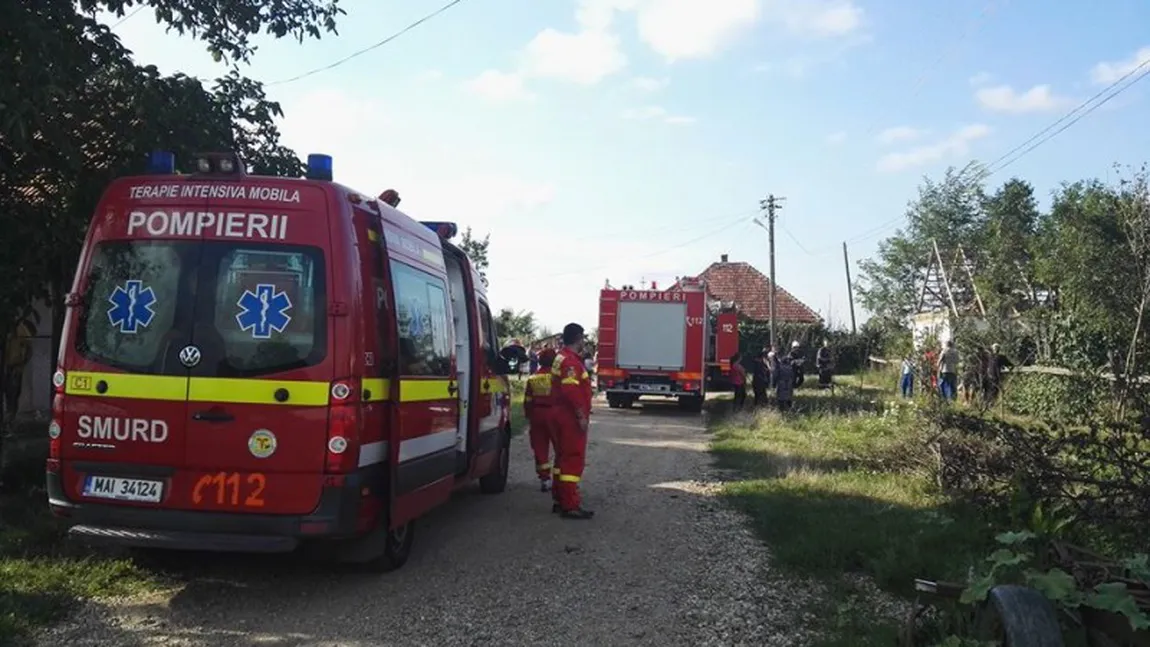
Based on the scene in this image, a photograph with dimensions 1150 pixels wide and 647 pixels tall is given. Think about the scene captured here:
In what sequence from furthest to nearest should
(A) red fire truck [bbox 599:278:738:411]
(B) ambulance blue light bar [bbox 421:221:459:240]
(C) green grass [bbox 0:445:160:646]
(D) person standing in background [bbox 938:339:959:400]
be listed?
(A) red fire truck [bbox 599:278:738:411], (D) person standing in background [bbox 938:339:959:400], (B) ambulance blue light bar [bbox 421:221:459:240], (C) green grass [bbox 0:445:160:646]

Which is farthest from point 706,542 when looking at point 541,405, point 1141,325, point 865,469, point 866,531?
point 1141,325

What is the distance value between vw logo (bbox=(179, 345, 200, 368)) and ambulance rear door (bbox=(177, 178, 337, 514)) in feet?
0.04

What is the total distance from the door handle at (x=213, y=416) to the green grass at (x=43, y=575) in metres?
1.20

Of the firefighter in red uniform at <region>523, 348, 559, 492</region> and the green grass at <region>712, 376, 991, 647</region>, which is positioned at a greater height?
the firefighter in red uniform at <region>523, 348, 559, 492</region>

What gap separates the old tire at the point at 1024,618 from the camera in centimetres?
306

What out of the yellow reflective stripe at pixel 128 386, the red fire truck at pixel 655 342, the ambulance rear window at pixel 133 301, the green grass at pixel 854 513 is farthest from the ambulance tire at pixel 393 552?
the red fire truck at pixel 655 342

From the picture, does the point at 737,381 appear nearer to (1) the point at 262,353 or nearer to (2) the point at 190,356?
(1) the point at 262,353

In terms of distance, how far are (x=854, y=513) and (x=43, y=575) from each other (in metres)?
6.03

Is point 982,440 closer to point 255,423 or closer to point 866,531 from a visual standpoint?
point 866,531

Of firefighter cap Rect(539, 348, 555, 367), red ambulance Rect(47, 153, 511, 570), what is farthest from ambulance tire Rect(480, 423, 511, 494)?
red ambulance Rect(47, 153, 511, 570)

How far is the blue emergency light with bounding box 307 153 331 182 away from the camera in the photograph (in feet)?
18.4

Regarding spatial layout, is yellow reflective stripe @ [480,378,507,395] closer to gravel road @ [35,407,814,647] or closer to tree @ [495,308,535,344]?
gravel road @ [35,407,814,647]

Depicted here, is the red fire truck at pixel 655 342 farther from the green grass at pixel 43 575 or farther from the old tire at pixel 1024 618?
the old tire at pixel 1024 618

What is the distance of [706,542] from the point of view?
734 centimetres
